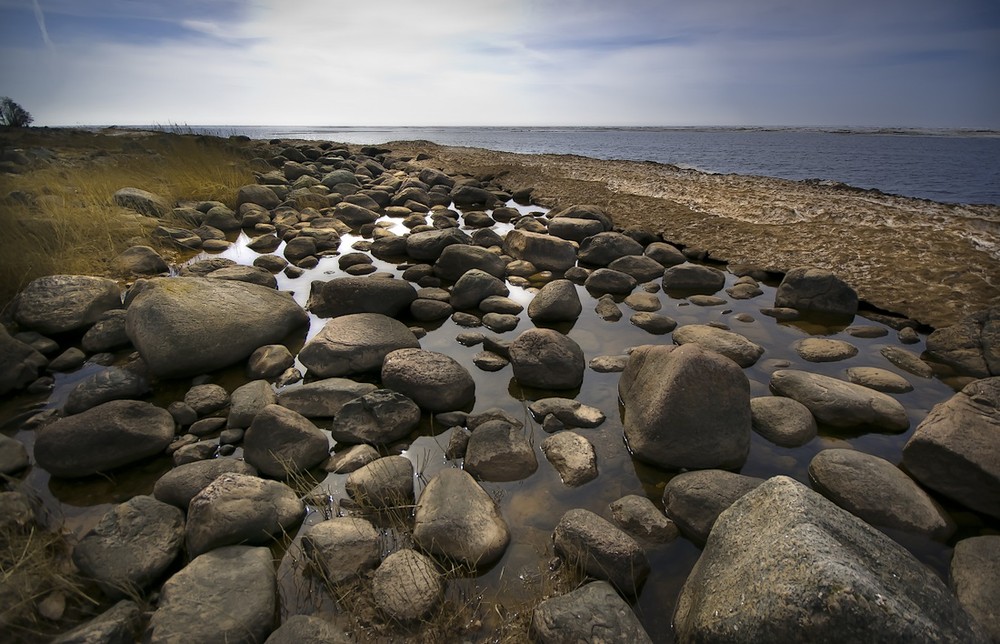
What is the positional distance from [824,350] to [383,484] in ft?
15.3

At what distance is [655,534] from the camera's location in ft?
8.91

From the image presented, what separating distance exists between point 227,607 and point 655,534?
90.8 inches

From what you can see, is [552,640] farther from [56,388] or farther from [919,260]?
[919,260]

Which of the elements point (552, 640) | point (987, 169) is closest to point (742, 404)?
point (552, 640)

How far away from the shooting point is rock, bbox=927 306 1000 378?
14.2 feet

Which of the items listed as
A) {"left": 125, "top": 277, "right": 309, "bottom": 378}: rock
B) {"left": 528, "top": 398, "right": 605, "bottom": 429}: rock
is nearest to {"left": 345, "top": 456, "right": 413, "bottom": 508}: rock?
{"left": 528, "top": 398, "right": 605, "bottom": 429}: rock

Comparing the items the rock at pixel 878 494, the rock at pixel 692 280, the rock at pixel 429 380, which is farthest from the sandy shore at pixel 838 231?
the rock at pixel 429 380

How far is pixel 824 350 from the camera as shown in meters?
4.78

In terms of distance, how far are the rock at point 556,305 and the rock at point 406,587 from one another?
3635mm

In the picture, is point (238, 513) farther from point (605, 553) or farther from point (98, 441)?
point (605, 553)

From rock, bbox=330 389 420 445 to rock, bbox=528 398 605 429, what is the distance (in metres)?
1.03

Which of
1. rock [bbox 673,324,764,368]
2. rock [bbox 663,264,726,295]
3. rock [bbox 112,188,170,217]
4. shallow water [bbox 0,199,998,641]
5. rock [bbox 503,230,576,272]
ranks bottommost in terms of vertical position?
shallow water [bbox 0,199,998,641]

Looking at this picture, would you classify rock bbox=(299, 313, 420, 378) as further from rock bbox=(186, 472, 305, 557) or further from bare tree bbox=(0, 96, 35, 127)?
bare tree bbox=(0, 96, 35, 127)

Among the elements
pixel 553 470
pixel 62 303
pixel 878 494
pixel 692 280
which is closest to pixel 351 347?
pixel 553 470
